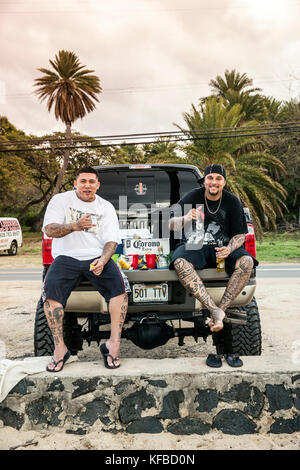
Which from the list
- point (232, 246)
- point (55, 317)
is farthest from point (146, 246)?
point (55, 317)

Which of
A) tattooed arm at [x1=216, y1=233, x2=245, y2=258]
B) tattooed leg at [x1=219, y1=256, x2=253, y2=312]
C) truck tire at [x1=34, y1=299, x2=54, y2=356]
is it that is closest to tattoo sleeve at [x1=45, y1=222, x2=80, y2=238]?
truck tire at [x1=34, y1=299, x2=54, y2=356]

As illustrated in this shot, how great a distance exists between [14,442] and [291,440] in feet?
5.81

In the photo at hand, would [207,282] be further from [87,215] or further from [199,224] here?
[87,215]

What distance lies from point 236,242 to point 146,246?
0.74 metres

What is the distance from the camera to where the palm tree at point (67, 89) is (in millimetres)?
29047

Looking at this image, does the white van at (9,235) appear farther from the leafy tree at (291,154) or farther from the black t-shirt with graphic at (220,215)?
the leafy tree at (291,154)

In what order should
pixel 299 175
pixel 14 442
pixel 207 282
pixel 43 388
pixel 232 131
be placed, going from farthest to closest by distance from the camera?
pixel 299 175, pixel 232 131, pixel 207 282, pixel 43 388, pixel 14 442

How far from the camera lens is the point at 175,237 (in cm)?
366

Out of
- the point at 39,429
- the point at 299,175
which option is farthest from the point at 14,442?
the point at 299,175

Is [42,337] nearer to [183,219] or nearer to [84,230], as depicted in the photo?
[84,230]

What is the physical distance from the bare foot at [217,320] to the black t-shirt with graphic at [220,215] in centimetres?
68

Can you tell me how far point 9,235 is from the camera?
18719mm

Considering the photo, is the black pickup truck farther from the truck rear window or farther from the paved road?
the paved road
